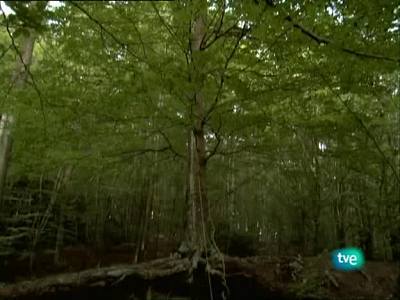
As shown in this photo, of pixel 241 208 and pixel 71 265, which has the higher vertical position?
pixel 241 208

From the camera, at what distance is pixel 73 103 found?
521 cm

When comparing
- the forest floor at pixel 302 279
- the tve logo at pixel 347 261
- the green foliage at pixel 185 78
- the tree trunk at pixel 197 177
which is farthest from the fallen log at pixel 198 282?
the green foliage at pixel 185 78

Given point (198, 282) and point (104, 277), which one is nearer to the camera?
point (198, 282)

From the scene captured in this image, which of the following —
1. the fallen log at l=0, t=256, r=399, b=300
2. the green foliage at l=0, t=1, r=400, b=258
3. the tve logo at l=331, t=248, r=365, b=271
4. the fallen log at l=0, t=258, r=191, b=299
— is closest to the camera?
the green foliage at l=0, t=1, r=400, b=258

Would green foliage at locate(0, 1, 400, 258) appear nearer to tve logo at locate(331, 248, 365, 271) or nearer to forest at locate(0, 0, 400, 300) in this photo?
forest at locate(0, 0, 400, 300)

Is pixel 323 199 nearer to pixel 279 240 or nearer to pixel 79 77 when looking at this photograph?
pixel 279 240

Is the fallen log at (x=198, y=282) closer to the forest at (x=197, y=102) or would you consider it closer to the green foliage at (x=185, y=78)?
the forest at (x=197, y=102)

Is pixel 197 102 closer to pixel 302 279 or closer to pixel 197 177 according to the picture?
pixel 197 177

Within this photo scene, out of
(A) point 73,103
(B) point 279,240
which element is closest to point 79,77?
(A) point 73,103

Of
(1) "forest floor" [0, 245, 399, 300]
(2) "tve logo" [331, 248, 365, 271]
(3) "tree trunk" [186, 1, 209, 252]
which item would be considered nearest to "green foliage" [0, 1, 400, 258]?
(3) "tree trunk" [186, 1, 209, 252]

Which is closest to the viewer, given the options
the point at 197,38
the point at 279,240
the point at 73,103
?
the point at 73,103

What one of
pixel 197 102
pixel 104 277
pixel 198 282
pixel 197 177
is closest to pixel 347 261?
pixel 198 282

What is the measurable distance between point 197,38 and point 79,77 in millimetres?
1657

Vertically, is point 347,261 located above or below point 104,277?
above
